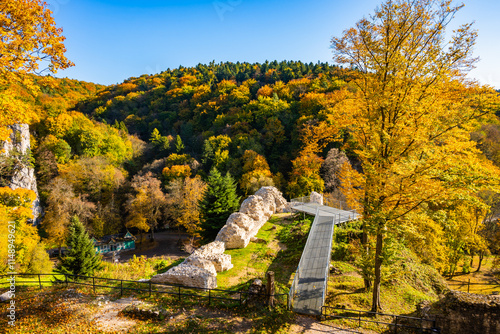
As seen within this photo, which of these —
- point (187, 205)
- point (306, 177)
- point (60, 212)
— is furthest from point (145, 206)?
point (306, 177)

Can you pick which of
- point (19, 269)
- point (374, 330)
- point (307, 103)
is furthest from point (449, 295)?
point (307, 103)

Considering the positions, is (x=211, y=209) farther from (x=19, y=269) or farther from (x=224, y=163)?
(x=224, y=163)

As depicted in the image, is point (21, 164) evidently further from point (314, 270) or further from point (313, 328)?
point (313, 328)

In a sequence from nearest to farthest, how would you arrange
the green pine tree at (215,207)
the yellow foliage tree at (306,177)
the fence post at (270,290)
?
the fence post at (270,290) → the green pine tree at (215,207) → the yellow foliage tree at (306,177)

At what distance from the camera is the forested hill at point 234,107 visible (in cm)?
4262

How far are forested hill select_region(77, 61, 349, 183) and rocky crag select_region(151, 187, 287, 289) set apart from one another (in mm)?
18549

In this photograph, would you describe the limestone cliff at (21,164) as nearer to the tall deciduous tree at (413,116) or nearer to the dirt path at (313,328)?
the dirt path at (313,328)

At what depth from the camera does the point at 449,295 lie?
23.0 feet

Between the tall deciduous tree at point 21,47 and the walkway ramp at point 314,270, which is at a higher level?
the tall deciduous tree at point 21,47

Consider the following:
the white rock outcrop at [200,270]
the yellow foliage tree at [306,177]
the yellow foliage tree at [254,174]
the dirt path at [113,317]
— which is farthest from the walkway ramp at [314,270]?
the yellow foliage tree at [254,174]

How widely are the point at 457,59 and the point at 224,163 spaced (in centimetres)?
3610

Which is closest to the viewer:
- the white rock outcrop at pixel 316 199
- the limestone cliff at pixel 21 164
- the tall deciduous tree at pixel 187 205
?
the white rock outcrop at pixel 316 199

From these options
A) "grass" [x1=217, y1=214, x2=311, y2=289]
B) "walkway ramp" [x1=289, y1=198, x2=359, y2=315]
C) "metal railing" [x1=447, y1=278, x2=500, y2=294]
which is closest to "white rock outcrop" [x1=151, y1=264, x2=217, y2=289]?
"grass" [x1=217, y1=214, x2=311, y2=289]

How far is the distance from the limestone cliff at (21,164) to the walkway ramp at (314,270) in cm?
3839
